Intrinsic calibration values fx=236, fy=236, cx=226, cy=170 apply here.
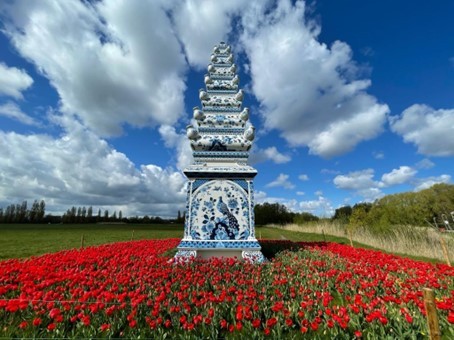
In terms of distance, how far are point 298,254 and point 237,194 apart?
8.69 ft

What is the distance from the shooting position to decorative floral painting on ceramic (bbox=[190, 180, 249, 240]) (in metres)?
6.76

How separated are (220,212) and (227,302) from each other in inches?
140

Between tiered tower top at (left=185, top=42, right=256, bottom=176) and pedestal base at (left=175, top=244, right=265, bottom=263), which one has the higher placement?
tiered tower top at (left=185, top=42, right=256, bottom=176)

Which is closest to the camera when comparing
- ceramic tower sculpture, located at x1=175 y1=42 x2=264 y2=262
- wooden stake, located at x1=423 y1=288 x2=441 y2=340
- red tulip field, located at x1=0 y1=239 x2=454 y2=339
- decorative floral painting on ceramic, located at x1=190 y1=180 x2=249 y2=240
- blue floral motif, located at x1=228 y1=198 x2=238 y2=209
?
wooden stake, located at x1=423 y1=288 x2=441 y2=340

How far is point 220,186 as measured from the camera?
7.16 m

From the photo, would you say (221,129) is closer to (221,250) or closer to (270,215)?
(221,250)

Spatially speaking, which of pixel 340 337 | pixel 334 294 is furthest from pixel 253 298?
pixel 334 294

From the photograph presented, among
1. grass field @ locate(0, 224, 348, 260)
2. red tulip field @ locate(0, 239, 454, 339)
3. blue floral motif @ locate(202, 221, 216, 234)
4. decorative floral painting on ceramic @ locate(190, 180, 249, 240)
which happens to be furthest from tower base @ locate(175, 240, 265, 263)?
grass field @ locate(0, 224, 348, 260)

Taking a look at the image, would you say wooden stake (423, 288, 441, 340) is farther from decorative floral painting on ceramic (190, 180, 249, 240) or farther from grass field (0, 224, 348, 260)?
grass field (0, 224, 348, 260)

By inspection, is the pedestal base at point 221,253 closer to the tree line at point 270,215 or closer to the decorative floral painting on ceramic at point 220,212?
the decorative floral painting on ceramic at point 220,212

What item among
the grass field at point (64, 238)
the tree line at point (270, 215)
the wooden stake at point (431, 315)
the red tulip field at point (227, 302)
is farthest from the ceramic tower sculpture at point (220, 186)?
the tree line at point (270, 215)

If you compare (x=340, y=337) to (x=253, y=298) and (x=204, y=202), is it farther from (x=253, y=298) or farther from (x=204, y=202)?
(x=204, y=202)

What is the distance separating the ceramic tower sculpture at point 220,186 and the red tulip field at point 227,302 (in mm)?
902

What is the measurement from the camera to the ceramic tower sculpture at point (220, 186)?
21.7 feet
